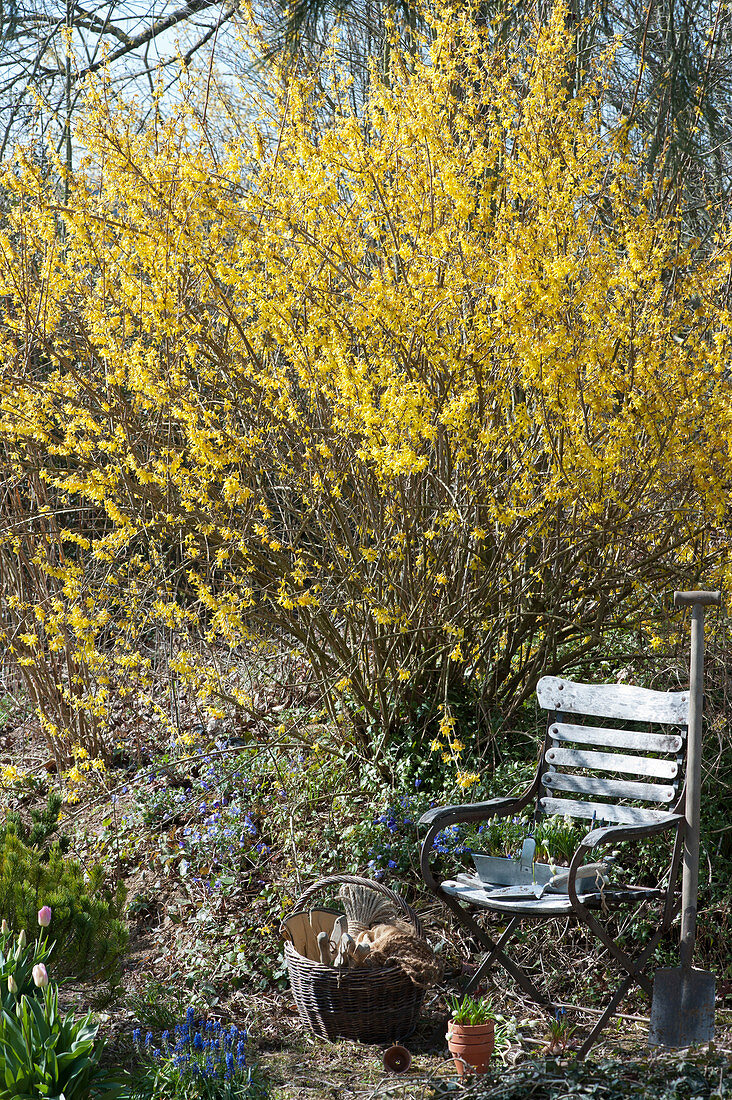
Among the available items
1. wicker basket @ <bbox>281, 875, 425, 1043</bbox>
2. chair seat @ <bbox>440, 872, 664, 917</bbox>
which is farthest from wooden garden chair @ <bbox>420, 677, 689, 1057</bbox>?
wicker basket @ <bbox>281, 875, 425, 1043</bbox>

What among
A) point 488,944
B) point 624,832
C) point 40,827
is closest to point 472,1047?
point 488,944

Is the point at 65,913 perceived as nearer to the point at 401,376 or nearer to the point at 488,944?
the point at 488,944

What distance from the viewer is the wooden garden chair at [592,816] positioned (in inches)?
118

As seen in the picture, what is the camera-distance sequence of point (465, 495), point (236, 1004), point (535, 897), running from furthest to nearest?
point (465, 495), point (236, 1004), point (535, 897)

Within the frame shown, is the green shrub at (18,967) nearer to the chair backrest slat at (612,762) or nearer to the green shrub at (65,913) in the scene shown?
the green shrub at (65,913)

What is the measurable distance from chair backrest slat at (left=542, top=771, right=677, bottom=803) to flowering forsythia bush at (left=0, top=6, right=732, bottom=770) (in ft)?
1.70

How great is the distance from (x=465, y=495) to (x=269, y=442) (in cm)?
89

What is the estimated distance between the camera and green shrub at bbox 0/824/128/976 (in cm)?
312

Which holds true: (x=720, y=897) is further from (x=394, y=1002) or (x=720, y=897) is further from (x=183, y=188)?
(x=183, y=188)

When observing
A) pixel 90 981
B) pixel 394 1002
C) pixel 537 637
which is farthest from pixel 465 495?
pixel 90 981

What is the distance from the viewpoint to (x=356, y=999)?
326 centimetres

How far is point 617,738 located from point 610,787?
0.16m

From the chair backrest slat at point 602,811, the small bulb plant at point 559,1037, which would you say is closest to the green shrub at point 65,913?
the small bulb plant at point 559,1037

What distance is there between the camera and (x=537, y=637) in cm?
466
